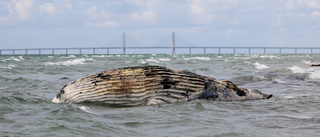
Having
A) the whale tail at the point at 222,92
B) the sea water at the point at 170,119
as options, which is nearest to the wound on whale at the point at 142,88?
the whale tail at the point at 222,92

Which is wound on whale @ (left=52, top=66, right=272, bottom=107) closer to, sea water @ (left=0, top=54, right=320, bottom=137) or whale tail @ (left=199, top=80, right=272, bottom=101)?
whale tail @ (left=199, top=80, right=272, bottom=101)

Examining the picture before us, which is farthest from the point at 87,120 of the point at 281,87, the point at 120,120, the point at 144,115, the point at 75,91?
the point at 281,87

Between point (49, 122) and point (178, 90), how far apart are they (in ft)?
7.65

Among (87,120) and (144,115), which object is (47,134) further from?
(144,115)

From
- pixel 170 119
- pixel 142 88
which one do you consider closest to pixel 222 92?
pixel 142 88

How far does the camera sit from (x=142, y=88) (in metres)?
6.74

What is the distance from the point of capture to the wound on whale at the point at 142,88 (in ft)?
22.1

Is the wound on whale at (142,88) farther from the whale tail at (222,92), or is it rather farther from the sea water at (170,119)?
the sea water at (170,119)

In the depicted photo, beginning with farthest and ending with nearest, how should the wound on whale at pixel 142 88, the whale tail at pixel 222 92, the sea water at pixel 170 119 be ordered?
the whale tail at pixel 222 92
the wound on whale at pixel 142 88
the sea water at pixel 170 119

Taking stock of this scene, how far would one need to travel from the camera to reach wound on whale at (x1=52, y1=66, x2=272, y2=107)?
6.74 m

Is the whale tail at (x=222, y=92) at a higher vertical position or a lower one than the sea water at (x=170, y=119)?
higher

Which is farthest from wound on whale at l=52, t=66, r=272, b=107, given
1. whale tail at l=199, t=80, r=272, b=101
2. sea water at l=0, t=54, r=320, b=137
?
sea water at l=0, t=54, r=320, b=137

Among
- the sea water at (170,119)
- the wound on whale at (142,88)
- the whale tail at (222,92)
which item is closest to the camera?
the sea water at (170,119)

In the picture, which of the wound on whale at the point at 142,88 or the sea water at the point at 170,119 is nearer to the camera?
the sea water at the point at 170,119
